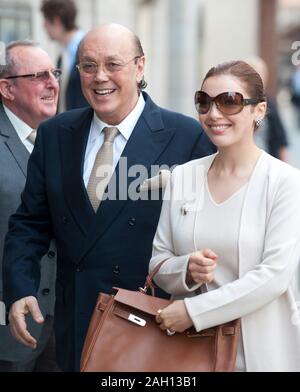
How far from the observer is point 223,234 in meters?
3.43

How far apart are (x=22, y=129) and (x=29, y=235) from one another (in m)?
0.86

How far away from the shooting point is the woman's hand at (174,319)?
3.38 meters

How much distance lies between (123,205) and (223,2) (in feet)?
53.7

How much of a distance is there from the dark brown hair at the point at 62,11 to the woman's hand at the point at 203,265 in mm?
4456

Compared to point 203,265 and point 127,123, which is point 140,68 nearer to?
point 127,123

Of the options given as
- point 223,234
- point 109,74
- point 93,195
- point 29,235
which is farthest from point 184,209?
point 29,235

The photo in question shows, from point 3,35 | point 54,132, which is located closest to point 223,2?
point 3,35

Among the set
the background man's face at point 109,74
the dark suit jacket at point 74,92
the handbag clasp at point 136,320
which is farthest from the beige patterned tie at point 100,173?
the dark suit jacket at point 74,92

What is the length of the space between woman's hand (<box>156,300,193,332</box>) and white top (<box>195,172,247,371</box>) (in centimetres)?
17

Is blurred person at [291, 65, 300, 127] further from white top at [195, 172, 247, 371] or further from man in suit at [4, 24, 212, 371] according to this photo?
white top at [195, 172, 247, 371]

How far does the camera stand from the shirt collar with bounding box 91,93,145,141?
4.17 m

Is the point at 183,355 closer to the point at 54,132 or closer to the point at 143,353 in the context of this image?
the point at 143,353

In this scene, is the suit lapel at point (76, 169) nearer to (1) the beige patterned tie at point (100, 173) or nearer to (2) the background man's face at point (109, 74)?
(1) the beige patterned tie at point (100, 173)

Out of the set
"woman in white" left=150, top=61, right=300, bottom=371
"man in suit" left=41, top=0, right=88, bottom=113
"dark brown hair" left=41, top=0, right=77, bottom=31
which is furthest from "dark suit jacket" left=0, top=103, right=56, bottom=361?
"dark brown hair" left=41, top=0, right=77, bottom=31
